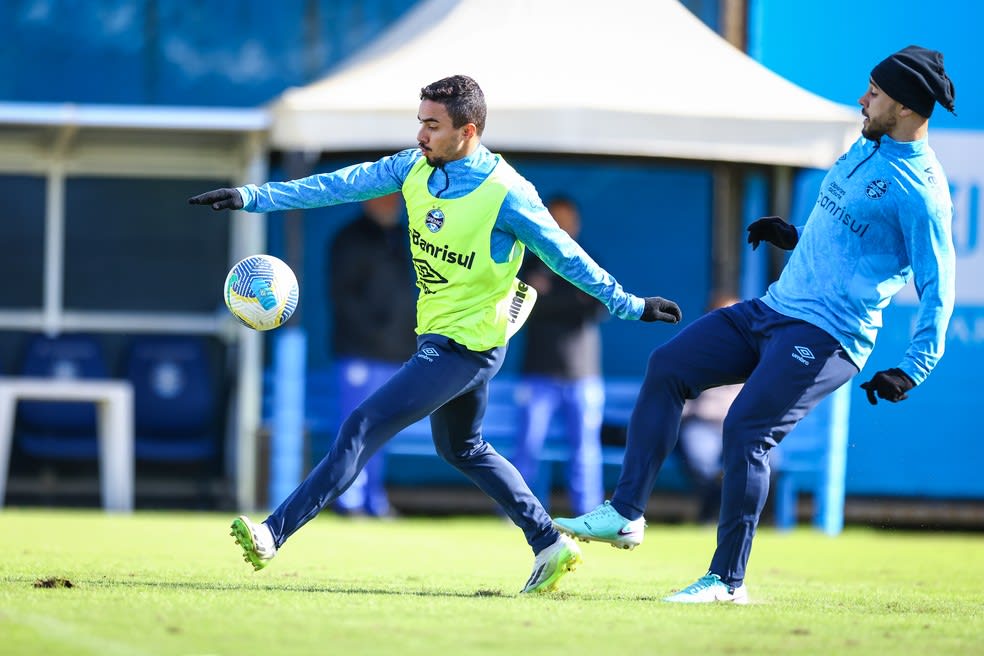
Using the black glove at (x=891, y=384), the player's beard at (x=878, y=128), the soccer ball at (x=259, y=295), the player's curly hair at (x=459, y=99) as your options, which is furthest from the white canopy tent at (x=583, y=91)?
the black glove at (x=891, y=384)

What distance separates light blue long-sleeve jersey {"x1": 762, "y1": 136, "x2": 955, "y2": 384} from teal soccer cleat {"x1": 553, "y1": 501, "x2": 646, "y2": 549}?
1039mm

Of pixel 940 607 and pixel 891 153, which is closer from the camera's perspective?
pixel 891 153

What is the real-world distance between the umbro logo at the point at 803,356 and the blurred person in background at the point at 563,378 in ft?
19.8

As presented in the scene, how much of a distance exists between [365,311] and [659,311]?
5.92 m

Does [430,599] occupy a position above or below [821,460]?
above

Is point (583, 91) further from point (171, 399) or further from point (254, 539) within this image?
point (254, 539)

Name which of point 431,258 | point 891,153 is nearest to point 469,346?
point 431,258

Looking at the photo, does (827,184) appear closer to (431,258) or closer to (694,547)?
(431,258)

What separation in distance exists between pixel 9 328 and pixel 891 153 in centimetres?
928

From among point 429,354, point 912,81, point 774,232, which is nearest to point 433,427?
point 429,354

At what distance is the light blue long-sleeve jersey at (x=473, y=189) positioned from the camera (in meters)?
6.88

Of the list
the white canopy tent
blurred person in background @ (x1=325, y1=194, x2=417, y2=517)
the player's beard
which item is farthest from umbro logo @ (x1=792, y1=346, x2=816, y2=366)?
blurred person in background @ (x1=325, y1=194, x2=417, y2=517)

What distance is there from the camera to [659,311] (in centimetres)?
698

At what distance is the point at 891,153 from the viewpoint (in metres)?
6.68
